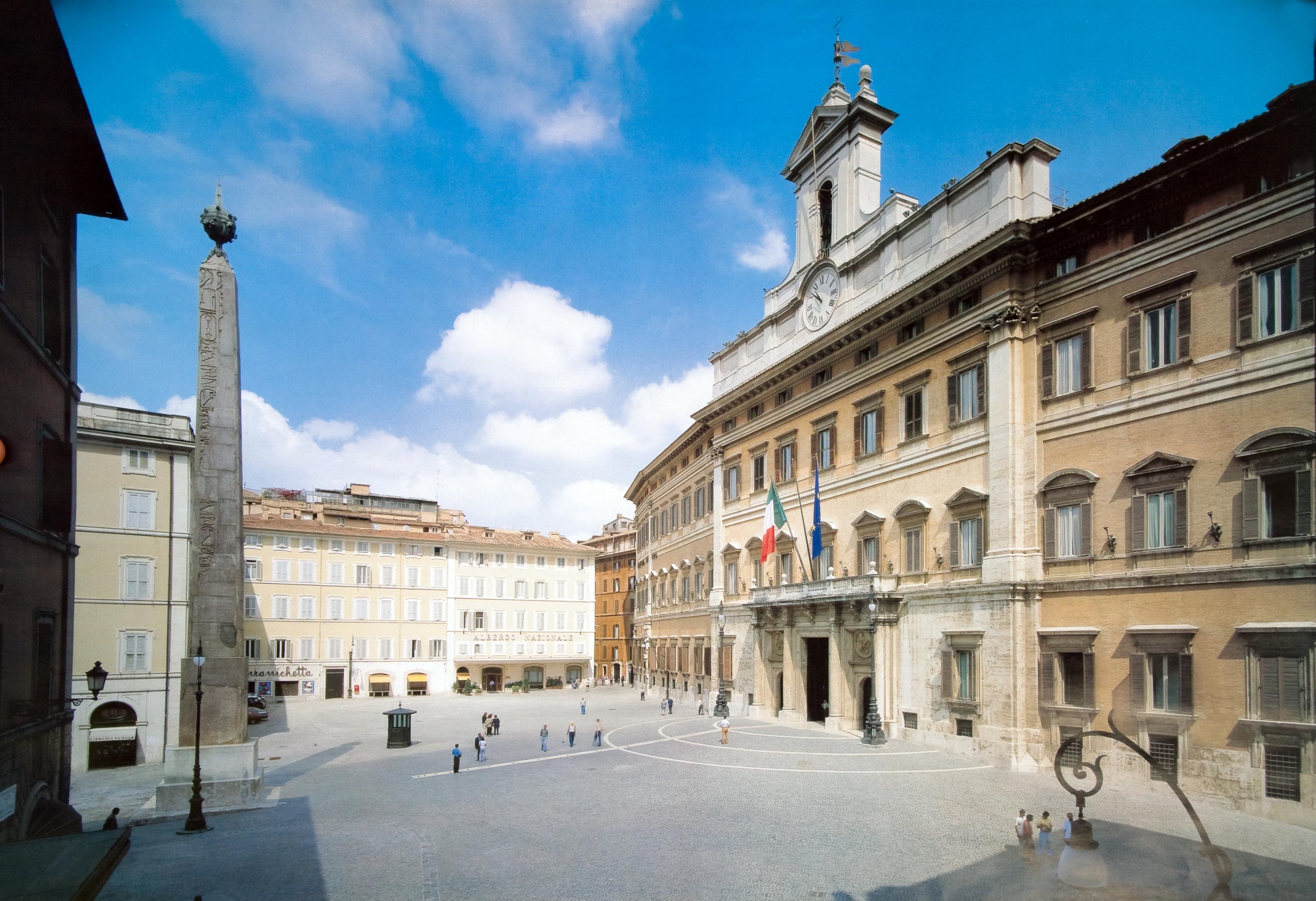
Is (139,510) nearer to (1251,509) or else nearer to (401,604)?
(401,604)

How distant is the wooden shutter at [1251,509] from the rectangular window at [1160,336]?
3686 mm

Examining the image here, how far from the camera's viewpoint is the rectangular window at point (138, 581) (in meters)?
31.2

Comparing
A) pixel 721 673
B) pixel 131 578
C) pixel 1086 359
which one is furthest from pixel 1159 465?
pixel 131 578

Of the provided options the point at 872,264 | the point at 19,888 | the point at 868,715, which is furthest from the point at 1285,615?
the point at 19,888

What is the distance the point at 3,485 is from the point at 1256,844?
21.9 metres

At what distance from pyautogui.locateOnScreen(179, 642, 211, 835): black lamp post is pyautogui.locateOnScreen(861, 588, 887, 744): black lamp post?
20312 mm

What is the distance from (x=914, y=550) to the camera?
2917cm

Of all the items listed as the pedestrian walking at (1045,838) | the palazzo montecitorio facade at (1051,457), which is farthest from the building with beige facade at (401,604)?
the pedestrian walking at (1045,838)

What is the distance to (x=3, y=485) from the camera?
10.6 meters

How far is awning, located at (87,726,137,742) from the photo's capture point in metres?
29.7

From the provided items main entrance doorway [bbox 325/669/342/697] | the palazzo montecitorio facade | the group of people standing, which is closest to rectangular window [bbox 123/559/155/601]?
the palazzo montecitorio facade

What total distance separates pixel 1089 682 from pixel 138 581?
3332cm

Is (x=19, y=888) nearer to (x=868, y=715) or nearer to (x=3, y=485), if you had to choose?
(x=3, y=485)

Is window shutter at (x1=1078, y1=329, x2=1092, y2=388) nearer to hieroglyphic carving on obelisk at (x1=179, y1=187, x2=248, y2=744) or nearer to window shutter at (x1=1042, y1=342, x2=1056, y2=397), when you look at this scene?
window shutter at (x1=1042, y1=342, x2=1056, y2=397)
